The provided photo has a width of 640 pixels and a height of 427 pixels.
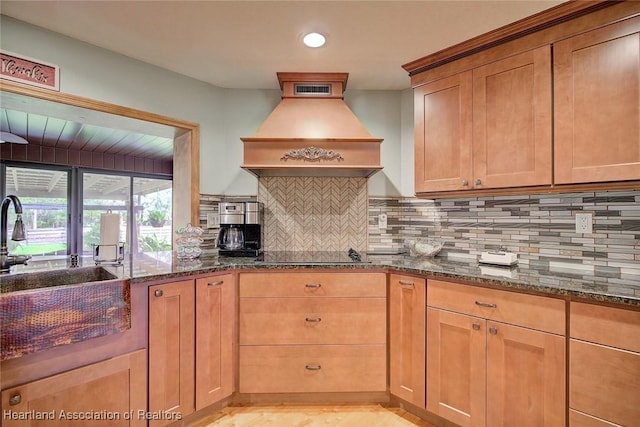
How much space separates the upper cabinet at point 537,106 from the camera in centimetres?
144

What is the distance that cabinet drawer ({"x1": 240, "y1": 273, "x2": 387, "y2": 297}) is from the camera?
200 cm

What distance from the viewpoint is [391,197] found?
273 cm

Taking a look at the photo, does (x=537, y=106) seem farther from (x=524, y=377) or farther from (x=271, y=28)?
(x=271, y=28)

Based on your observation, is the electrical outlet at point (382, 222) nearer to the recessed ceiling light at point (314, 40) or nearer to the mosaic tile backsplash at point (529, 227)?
the mosaic tile backsplash at point (529, 227)

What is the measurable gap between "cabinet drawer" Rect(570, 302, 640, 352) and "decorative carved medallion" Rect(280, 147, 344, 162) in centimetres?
155

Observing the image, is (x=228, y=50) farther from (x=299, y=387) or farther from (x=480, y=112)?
(x=299, y=387)

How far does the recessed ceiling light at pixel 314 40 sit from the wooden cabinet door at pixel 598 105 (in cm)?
126

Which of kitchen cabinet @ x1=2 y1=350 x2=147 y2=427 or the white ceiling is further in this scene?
the white ceiling

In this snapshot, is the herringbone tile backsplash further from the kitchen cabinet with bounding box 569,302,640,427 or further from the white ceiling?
the kitchen cabinet with bounding box 569,302,640,427

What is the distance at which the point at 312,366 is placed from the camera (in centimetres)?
200

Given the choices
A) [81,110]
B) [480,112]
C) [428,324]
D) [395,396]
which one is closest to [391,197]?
[480,112]

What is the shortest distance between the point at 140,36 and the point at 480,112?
2.12 meters

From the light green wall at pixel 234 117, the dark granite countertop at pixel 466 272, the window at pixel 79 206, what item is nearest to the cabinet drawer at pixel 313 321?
the dark granite countertop at pixel 466 272

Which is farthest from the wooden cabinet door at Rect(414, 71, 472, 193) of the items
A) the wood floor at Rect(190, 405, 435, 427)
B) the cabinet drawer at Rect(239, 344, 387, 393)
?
the wood floor at Rect(190, 405, 435, 427)
